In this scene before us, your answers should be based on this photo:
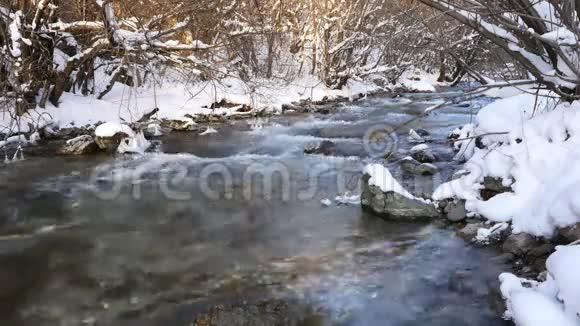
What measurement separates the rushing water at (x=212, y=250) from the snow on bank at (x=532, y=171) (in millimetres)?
584

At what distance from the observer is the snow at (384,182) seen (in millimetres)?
5684

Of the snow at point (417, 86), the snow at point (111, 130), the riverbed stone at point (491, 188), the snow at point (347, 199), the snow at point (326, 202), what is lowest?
the snow at point (326, 202)

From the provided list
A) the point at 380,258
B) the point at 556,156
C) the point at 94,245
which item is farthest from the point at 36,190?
the point at 556,156

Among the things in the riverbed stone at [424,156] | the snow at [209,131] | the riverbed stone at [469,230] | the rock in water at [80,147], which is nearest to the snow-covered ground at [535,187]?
the riverbed stone at [469,230]

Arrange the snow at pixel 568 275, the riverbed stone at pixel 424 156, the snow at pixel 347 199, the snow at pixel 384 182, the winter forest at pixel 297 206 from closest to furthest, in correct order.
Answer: the snow at pixel 568 275 < the winter forest at pixel 297 206 < the snow at pixel 384 182 < the snow at pixel 347 199 < the riverbed stone at pixel 424 156

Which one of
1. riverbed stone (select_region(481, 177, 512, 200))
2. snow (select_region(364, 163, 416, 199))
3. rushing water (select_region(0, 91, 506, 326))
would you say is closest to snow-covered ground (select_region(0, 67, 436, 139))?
rushing water (select_region(0, 91, 506, 326))

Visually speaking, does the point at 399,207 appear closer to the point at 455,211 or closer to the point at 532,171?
the point at 455,211

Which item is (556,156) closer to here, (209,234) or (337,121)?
(209,234)

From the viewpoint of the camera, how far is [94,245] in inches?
198

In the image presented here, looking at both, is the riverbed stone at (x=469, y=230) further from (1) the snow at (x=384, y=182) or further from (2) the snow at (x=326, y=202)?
(2) the snow at (x=326, y=202)

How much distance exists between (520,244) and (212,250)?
2.94m

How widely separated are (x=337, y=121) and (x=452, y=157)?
509 centimetres

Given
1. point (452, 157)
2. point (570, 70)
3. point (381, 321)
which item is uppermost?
point (570, 70)

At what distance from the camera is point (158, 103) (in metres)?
12.6
